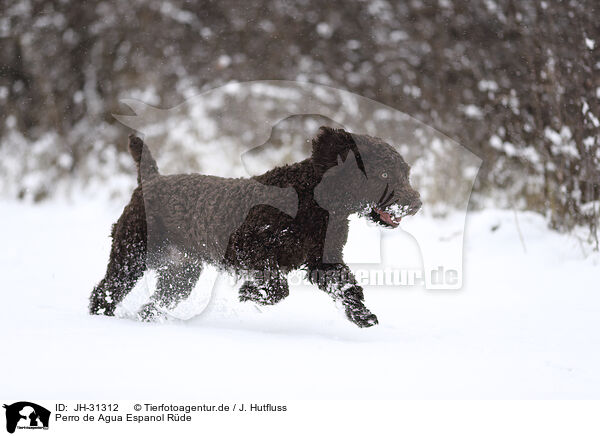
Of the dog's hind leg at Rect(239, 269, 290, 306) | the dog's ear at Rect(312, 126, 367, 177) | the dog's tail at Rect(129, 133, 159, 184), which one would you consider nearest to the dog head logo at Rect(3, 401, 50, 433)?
the dog's hind leg at Rect(239, 269, 290, 306)

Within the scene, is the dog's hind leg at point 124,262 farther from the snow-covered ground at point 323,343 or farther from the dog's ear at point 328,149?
the dog's ear at point 328,149

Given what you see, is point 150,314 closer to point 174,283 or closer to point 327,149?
point 174,283

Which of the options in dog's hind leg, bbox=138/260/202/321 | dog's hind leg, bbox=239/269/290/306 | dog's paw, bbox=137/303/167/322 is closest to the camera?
dog's hind leg, bbox=239/269/290/306

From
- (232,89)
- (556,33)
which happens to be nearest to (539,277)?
(556,33)

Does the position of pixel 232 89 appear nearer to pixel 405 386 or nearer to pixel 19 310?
pixel 19 310

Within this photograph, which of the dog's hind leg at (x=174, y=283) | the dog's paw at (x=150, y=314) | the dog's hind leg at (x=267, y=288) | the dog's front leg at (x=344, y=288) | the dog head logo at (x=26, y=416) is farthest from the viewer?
the dog's hind leg at (x=174, y=283)

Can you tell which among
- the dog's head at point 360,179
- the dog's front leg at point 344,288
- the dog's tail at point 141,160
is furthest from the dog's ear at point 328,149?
the dog's tail at point 141,160

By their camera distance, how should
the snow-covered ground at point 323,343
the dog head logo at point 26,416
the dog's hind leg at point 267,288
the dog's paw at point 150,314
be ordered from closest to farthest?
the dog head logo at point 26,416 → the snow-covered ground at point 323,343 → the dog's hind leg at point 267,288 → the dog's paw at point 150,314

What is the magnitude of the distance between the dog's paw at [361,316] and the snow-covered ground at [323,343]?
0.09 meters

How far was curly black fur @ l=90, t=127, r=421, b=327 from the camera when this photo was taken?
3.04 meters

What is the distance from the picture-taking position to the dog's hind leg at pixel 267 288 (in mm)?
3014

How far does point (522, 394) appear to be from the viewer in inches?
83.4

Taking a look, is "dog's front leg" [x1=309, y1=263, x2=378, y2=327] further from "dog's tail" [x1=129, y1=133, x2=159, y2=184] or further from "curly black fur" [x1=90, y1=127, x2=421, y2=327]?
"dog's tail" [x1=129, y1=133, x2=159, y2=184]

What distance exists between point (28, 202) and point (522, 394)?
9356 mm
